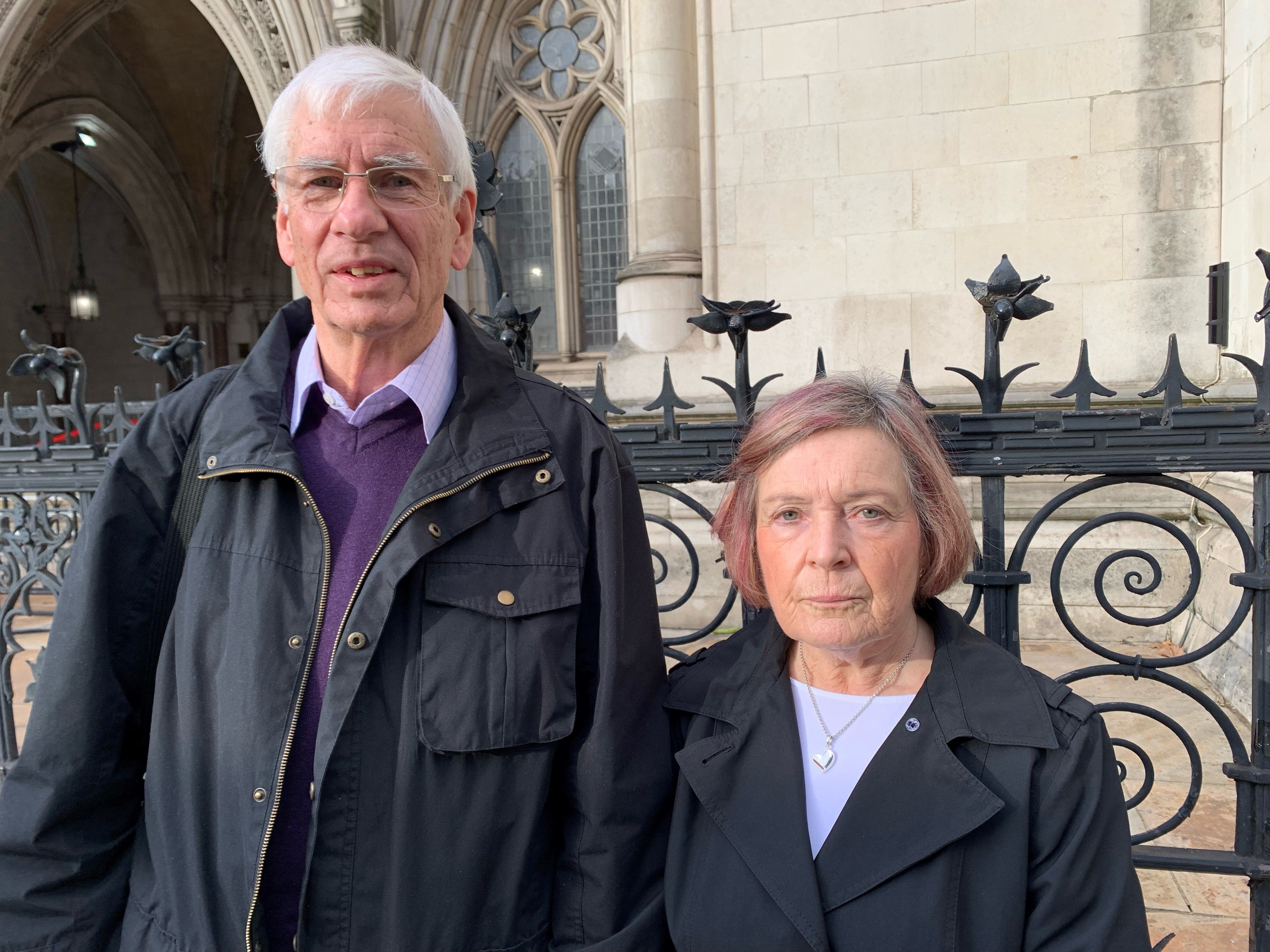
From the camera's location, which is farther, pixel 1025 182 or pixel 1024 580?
pixel 1025 182

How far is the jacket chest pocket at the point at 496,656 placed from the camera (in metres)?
1.37

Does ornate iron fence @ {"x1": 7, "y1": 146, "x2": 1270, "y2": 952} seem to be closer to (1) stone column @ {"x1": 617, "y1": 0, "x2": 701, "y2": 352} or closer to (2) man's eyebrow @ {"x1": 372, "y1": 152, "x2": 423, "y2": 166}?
(2) man's eyebrow @ {"x1": 372, "y1": 152, "x2": 423, "y2": 166}

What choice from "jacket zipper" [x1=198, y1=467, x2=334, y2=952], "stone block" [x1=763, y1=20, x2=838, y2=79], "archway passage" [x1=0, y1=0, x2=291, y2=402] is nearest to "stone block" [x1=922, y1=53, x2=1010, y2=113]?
"stone block" [x1=763, y1=20, x2=838, y2=79]

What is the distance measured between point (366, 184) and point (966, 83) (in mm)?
5109

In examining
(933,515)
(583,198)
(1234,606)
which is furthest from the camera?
(583,198)

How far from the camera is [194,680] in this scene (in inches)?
55.9

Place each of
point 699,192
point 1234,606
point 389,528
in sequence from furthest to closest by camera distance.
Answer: point 699,192 < point 1234,606 < point 389,528

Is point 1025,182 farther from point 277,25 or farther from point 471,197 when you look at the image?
point 277,25

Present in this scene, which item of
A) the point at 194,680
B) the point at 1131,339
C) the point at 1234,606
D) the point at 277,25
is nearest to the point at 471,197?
the point at 194,680

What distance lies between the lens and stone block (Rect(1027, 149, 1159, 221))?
5.25m

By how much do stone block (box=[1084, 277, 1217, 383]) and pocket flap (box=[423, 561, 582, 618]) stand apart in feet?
16.3

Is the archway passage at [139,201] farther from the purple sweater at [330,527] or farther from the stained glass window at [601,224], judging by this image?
the purple sweater at [330,527]

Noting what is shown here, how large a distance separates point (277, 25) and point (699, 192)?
4.72m

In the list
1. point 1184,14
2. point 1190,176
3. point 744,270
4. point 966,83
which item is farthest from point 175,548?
point 1184,14
